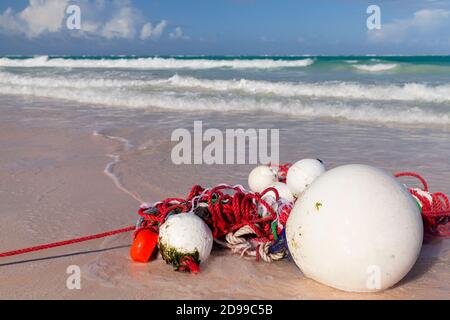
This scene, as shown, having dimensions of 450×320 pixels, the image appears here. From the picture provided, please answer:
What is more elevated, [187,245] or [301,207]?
[301,207]

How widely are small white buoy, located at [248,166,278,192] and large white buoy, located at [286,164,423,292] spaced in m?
1.50

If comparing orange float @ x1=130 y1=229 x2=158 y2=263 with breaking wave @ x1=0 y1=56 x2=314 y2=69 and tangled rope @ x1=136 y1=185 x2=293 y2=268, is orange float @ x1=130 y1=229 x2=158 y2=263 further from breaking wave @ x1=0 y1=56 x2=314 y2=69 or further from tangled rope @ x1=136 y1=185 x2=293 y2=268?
breaking wave @ x1=0 y1=56 x2=314 y2=69

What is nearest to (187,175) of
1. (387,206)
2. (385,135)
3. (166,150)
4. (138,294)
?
(166,150)

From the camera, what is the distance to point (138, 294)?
2.92 meters

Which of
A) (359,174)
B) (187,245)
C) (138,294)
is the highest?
(359,174)

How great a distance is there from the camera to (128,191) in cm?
498

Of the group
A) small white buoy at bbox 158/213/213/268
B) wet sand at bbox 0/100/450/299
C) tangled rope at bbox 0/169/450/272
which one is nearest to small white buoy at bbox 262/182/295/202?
tangled rope at bbox 0/169/450/272

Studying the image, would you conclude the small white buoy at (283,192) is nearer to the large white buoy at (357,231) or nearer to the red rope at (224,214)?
the red rope at (224,214)

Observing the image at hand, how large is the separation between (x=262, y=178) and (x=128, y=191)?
1463mm

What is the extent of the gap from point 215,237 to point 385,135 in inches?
226

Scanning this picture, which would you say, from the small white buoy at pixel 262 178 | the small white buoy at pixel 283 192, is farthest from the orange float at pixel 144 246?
the small white buoy at pixel 262 178

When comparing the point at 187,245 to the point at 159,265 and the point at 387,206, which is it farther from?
the point at 387,206

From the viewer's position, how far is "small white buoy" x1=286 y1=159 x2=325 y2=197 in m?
4.04

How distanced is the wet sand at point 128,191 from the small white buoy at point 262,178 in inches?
36.9
